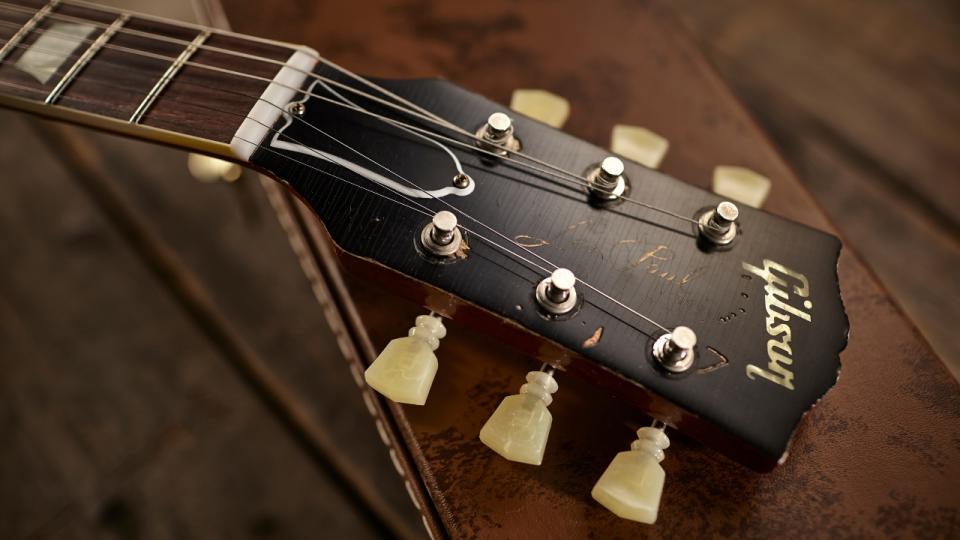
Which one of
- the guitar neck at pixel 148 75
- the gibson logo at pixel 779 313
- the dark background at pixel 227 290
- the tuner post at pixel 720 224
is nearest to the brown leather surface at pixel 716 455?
the gibson logo at pixel 779 313

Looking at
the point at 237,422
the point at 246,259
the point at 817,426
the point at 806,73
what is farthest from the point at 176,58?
the point at 806,73

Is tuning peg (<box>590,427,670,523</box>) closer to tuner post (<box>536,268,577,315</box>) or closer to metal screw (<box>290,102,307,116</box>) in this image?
tuner post (<box>536,268,577,315</box>)

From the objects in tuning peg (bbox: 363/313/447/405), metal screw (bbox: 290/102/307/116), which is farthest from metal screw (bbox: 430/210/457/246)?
metal screw (bbox: 290/102/307/116)

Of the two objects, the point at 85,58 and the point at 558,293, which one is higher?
the point at 85,58

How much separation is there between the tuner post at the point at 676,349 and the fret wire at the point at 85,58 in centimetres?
78

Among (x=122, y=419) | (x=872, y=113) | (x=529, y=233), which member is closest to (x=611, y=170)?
(x=529, y=233)

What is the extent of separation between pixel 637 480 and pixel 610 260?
0.76ft

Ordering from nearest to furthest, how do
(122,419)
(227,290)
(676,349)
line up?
(676,349) < (122,419) < (227,290)

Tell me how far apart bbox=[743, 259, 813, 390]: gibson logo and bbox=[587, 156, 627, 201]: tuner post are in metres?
0.16

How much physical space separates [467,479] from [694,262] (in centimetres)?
36

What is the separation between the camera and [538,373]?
674mm

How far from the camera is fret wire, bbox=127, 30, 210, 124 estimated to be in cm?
74

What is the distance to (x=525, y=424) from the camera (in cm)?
65

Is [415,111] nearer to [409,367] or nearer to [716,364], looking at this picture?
[409,367]
